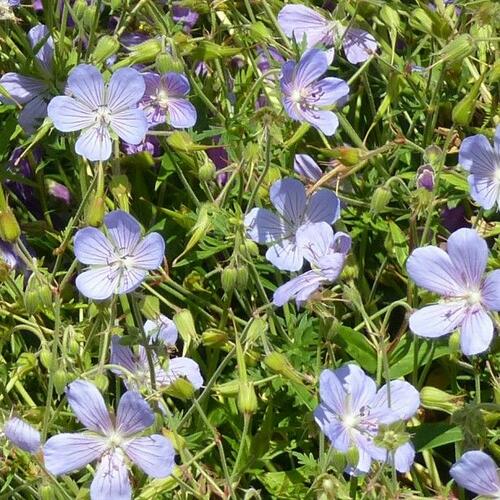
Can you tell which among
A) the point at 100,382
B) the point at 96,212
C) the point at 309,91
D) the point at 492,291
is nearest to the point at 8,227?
the point at 96,212

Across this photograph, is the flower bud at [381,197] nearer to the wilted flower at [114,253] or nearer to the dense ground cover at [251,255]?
the dense ground cover at [251,255]

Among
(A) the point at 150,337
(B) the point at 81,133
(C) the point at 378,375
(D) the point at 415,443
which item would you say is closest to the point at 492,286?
(C) the point at 378,375

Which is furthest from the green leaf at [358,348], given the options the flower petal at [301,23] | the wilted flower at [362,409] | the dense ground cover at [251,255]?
the flower petal at [301,23]

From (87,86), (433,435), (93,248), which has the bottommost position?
(433,435)

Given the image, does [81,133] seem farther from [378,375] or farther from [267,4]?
[378,375]

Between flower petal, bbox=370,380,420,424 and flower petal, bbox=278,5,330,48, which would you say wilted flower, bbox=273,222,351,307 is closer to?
flower petal, bbox=370,380,420,424

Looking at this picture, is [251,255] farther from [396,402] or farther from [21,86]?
[21,86]
